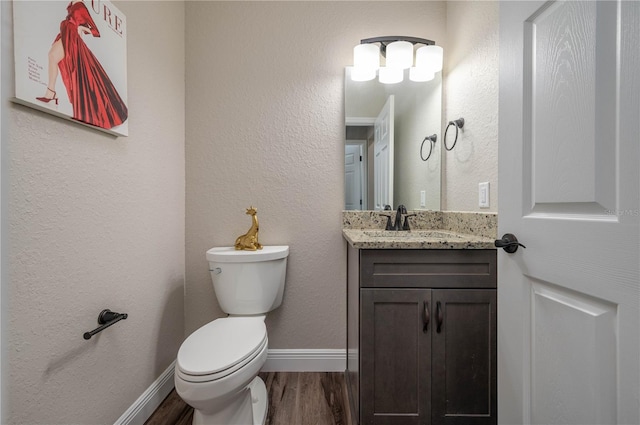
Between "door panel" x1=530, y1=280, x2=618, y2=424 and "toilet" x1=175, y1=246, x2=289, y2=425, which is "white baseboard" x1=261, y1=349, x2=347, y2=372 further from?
"door panel" x1=530, y1=280, x2=618, y2=424

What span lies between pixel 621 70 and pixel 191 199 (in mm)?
1834

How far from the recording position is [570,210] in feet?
2.18

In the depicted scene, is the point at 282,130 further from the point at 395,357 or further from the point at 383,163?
the point at 395,357

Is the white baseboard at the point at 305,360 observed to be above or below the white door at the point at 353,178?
below

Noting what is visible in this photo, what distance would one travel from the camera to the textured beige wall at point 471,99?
1.27 meters

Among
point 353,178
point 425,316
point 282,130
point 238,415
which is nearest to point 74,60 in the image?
point 282,130

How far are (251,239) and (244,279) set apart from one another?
0.23 meters

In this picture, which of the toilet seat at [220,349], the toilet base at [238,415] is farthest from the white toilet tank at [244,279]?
the toilet base at [238,415]

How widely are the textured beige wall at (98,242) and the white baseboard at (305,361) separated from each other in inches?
22.7

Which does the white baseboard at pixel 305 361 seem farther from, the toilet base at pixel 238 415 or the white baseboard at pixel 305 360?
the toilet base at pixel 238 415

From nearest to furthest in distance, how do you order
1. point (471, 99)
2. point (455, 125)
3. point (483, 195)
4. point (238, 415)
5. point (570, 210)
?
point (570, 210)
point (238, 415)
point (483, 195)
point (471, 99)
point (455, 125)

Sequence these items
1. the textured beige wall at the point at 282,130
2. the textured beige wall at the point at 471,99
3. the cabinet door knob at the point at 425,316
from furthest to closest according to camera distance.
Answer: the textured beige wall at the point at 282,130
the textured beige wall at the point at 471,99
the cabinet door knob at the point at 425,316

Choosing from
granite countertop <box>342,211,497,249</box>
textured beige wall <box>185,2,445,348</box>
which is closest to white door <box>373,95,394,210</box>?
granite countertop <box>342,211,497,249</box>

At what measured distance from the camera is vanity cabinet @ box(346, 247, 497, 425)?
1.15 metres
